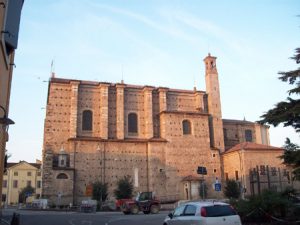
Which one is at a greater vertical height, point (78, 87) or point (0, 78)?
point (78, 87)

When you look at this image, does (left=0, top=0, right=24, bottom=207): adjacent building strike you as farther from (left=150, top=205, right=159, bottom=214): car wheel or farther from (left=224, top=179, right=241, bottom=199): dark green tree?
(left=224, top=179, right=241, bottom=199): dark green tree

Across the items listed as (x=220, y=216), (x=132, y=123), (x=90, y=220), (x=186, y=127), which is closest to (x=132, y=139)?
(x=132, y=123)

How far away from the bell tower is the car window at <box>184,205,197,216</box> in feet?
140

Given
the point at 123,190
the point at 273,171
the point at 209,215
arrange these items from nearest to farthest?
the point at 209,215 < the point at 123,190 < the point at 273,171

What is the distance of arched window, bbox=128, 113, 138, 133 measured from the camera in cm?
5309

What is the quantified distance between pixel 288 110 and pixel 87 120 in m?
39.9

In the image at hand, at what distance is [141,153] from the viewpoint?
50.8m

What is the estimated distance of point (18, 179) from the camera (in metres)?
81.1

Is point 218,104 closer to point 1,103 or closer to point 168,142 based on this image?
point 168,142

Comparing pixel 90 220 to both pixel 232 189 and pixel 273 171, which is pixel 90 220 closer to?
pixel 232 189

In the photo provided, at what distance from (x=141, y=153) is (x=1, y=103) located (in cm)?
4046

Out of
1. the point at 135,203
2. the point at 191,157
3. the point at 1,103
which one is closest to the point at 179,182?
the point at 191,157

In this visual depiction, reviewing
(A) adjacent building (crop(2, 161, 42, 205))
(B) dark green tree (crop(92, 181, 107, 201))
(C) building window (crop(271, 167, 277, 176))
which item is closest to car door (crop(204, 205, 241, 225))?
(B) dark green tree (crop(92, 181, 107, 201))

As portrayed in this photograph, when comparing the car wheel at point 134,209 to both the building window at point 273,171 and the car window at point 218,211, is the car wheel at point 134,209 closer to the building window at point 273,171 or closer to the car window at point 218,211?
the car window at point 218,211
